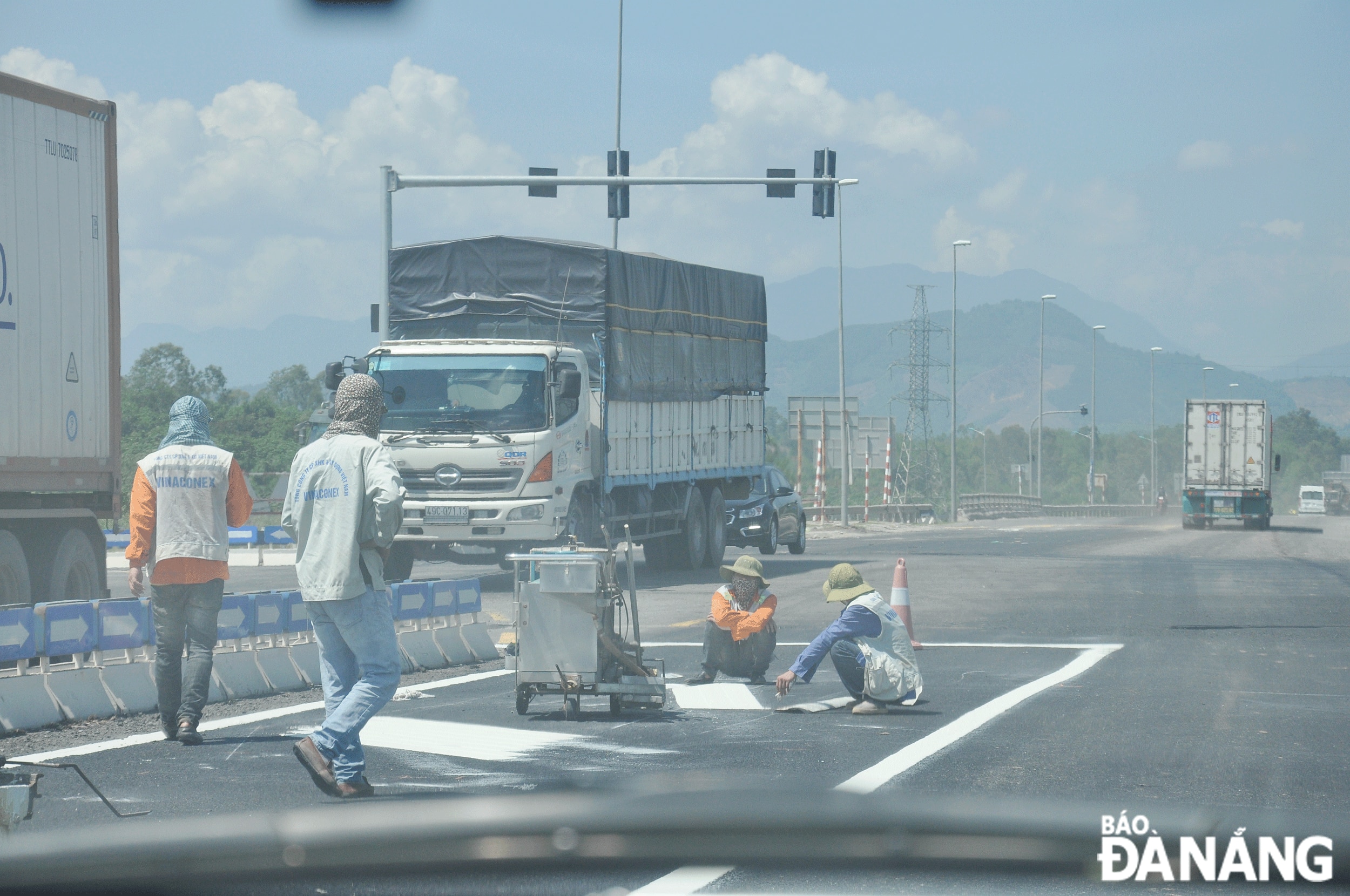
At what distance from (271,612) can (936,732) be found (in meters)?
4.99

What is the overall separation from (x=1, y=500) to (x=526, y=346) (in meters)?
7.67

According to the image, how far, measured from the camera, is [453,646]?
44.0ft

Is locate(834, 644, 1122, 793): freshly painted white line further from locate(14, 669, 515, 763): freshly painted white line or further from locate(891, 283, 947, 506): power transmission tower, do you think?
locate(891, 283, 947, 506): power transmission tower

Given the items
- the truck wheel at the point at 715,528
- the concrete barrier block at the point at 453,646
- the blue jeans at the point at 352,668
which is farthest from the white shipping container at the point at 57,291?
the truck wheel at the point at 715,528

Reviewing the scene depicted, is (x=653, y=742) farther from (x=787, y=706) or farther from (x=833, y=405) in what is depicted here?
(x=833, y=405)

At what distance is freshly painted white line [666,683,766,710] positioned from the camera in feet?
34.1

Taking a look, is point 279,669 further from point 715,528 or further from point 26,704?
point 715,528

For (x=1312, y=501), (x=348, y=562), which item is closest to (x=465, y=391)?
(x=348, y=562)

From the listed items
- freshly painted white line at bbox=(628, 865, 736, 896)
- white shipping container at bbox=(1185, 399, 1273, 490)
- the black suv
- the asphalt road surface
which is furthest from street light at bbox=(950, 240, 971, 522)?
freshly painted white line at bbox=(628, 865, 736, 896)

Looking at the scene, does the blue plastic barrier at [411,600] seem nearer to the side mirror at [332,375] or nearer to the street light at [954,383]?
the side mirror at [332,375]

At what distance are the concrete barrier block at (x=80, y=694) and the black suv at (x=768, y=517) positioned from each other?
18.5 metres

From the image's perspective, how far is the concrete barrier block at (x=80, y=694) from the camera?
934 centimetres

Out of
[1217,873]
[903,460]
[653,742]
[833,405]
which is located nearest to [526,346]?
[653,742]

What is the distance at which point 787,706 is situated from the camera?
10.4 m
